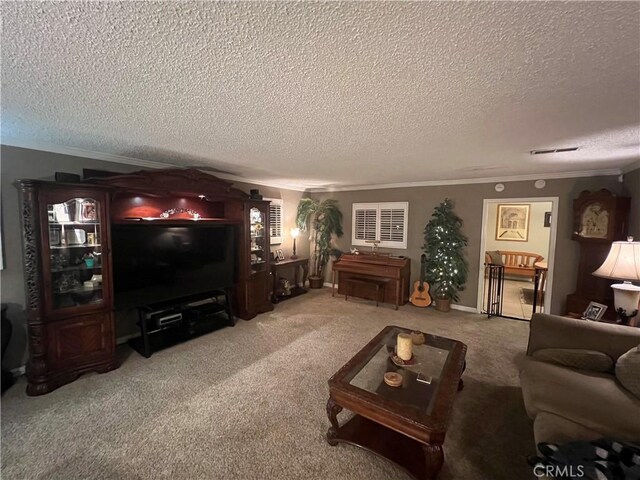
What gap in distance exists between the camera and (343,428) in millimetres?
2020

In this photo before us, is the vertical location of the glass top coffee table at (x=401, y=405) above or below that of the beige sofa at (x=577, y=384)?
below

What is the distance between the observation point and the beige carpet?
1.75 metres

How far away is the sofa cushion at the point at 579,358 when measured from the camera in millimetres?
2027

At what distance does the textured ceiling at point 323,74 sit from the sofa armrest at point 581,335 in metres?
1.55

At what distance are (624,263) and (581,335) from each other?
30.0 inches

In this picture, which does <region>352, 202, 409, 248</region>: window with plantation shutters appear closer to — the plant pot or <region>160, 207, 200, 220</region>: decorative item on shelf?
the plant pot

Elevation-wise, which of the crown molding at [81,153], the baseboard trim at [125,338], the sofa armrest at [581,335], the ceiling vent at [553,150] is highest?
the ceiling vent at [553,150]

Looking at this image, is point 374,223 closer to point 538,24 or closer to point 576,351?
point 576,351

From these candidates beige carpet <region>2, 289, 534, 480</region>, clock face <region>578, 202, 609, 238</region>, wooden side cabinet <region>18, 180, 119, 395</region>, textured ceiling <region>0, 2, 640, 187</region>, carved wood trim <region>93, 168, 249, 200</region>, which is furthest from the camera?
clock face <region>578, 202, 609, 238</region>

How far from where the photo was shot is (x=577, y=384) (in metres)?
1.86

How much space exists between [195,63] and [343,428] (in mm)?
2427

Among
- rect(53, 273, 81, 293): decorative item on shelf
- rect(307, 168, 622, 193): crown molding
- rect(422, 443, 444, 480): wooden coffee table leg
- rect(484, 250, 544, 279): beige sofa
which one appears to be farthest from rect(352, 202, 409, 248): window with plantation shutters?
rect(53, 273, 81, 293): decorative item on shelf

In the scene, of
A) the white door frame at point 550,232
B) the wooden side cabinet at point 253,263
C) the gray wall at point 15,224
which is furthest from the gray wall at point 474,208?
the gray wall at point 15,224

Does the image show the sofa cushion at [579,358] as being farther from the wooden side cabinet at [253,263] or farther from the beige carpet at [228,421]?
the wooden side cabinet at [253,263]
